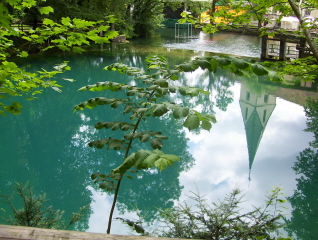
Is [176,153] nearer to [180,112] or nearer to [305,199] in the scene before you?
[305,199]

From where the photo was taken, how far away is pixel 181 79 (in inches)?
591

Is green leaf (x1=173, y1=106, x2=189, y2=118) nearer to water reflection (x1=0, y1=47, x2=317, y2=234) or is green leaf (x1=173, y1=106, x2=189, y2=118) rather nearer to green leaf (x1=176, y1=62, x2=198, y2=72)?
green leaf (x1=176, y1=62, x2=198, y2=72)

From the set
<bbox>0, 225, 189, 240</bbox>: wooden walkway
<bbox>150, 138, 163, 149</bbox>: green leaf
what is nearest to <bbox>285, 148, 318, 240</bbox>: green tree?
<bbox>150, 138, 163, 149</bbox>: green leaf

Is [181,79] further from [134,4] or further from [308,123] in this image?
[134,4]

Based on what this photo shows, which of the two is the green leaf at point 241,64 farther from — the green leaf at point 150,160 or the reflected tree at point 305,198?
the reflected tree at point 305,198

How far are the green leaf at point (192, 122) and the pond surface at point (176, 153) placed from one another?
Answer: 11.7 ft

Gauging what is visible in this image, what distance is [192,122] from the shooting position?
59.1 inches

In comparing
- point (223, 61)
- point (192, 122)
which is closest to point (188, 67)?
point (223, 61)

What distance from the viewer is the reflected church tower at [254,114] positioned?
8485 mm

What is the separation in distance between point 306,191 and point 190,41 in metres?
21.1

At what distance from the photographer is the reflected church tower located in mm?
8485

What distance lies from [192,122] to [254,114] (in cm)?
917

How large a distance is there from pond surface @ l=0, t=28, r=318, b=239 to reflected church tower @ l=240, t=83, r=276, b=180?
0.10 feet

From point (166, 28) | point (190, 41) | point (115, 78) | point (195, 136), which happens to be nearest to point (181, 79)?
point (115, 78)
